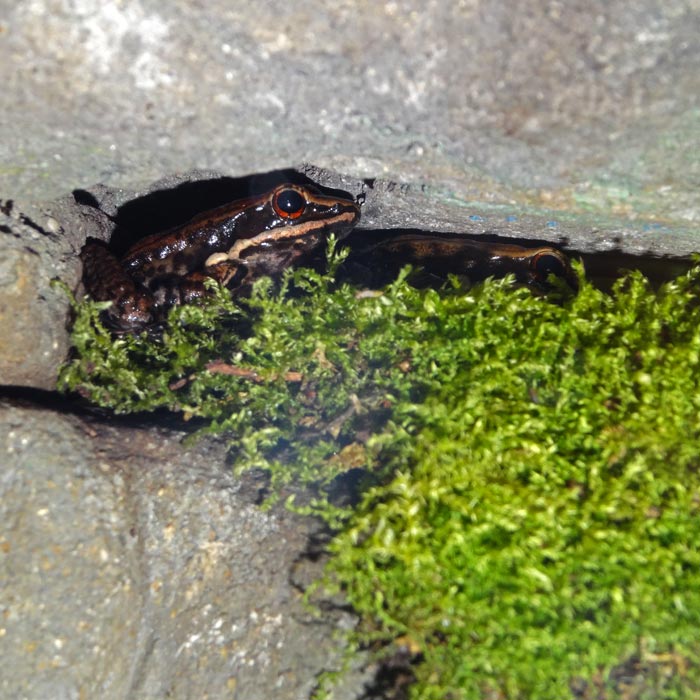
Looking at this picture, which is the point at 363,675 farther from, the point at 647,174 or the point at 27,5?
the point at 27,5

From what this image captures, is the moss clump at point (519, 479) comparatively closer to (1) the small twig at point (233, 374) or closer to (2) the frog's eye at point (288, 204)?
(1) the small twig at point (233, 374)

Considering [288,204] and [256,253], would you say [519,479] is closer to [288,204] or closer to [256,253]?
[288,204]

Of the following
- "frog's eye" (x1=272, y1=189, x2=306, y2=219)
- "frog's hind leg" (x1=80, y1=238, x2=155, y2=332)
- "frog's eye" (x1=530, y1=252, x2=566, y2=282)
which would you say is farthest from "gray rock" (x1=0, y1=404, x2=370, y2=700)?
"frog's eye" (x1=530, y1=252, x2=566, y2=282)

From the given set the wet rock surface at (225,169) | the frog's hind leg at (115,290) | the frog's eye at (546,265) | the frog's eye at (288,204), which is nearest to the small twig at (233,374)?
the wet rock surface at (225,169)

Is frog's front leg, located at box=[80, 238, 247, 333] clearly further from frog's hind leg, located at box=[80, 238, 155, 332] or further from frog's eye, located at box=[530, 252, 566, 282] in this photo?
frog's eye, located at box=[530, 252, 566, 282]

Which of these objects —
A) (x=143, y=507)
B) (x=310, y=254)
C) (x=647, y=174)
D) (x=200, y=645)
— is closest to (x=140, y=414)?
(x=143, y=507)

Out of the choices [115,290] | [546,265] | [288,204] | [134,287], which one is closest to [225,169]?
[288,204]
